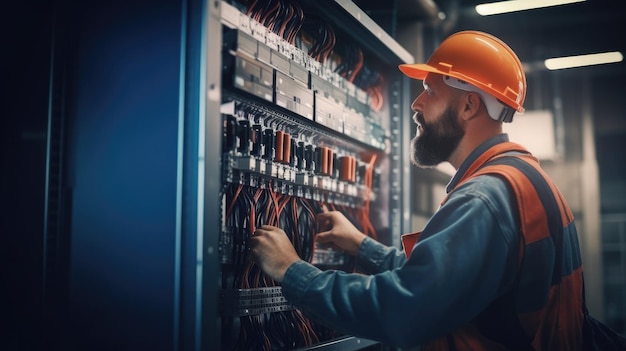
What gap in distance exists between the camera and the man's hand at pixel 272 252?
1574 millimetres

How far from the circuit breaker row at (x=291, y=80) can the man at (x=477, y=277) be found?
0.41 meters

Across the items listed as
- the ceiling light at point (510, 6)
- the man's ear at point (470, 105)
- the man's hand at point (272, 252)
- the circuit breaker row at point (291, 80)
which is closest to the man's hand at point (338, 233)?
the circuit breaker row at point (291, 80)

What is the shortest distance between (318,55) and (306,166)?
428 mm

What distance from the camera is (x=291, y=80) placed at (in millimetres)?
1844

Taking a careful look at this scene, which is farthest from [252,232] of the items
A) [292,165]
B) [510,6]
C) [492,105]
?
[510,6]

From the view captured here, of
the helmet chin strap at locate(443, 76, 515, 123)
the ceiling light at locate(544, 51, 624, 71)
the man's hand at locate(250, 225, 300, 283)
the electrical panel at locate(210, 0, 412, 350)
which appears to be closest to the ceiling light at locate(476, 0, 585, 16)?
the ceiling light at locate(544, 51, 624, 71)

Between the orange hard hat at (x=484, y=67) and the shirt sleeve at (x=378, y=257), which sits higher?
the orange hard hat at (x=484, y=67)

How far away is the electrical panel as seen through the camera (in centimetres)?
165

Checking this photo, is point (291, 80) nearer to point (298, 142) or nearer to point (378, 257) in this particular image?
point (298, 142)

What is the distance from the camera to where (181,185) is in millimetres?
1360

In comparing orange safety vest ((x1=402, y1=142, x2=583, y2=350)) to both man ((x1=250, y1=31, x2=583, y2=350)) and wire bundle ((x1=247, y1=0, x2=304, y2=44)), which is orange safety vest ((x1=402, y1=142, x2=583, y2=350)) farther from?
wire bundle ((x1=247, y1=0, x2=304, y2=44))

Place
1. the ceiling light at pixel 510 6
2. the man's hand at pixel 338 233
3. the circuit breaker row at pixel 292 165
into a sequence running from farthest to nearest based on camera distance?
the ceiling light at pixel 510 6, the man's hand at pixel 338 233, the circuit breaker row at pixel 292 165

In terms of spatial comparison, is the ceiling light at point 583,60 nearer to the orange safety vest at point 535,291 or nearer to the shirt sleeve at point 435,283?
the orange safety vest at point 535,291

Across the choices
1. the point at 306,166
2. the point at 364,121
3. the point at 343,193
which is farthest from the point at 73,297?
the point at 364,121
